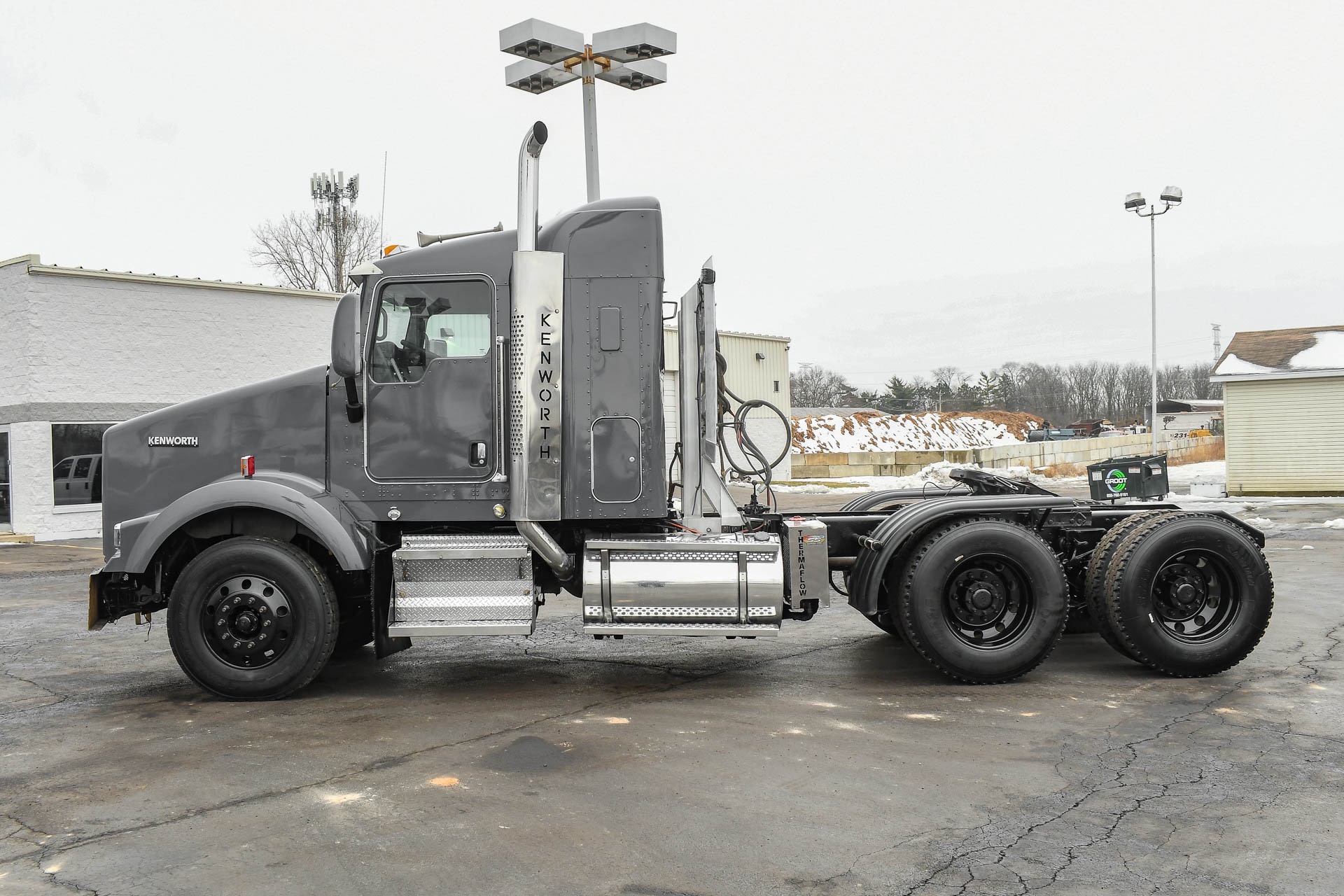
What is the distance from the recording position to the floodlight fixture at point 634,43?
10.9 m

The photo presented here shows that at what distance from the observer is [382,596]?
7184 mm

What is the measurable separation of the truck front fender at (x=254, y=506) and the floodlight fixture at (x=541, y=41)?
19.2 ft

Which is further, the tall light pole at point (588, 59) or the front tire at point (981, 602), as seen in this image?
the tall light pole at point (588, 59)

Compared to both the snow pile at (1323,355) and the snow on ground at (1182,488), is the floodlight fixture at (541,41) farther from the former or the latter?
the snow pile at (1323,355)

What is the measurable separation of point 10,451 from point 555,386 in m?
17.9

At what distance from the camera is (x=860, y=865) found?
166 inches

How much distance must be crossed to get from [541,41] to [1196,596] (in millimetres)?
7889

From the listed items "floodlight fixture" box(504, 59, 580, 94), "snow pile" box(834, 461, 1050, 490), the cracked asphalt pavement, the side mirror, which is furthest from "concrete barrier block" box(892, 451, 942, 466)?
the side mirror

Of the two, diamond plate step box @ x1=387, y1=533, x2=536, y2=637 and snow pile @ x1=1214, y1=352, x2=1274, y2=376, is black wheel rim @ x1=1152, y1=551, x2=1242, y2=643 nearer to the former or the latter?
diamond plate step box @ x1=387, y1=533, x2=536, y2=637

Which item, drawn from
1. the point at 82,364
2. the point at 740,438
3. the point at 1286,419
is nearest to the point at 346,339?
the point at 740,438

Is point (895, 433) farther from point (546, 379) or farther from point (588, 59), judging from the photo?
point (546, 379)

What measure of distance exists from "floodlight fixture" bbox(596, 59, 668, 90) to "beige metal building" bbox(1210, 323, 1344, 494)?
66.7ft

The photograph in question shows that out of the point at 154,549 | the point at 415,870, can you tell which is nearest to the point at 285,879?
the point at 415,870

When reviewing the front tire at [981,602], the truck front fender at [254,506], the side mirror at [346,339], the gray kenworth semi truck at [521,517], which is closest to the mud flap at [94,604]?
the gray kenworth semi truck at [521,517]
